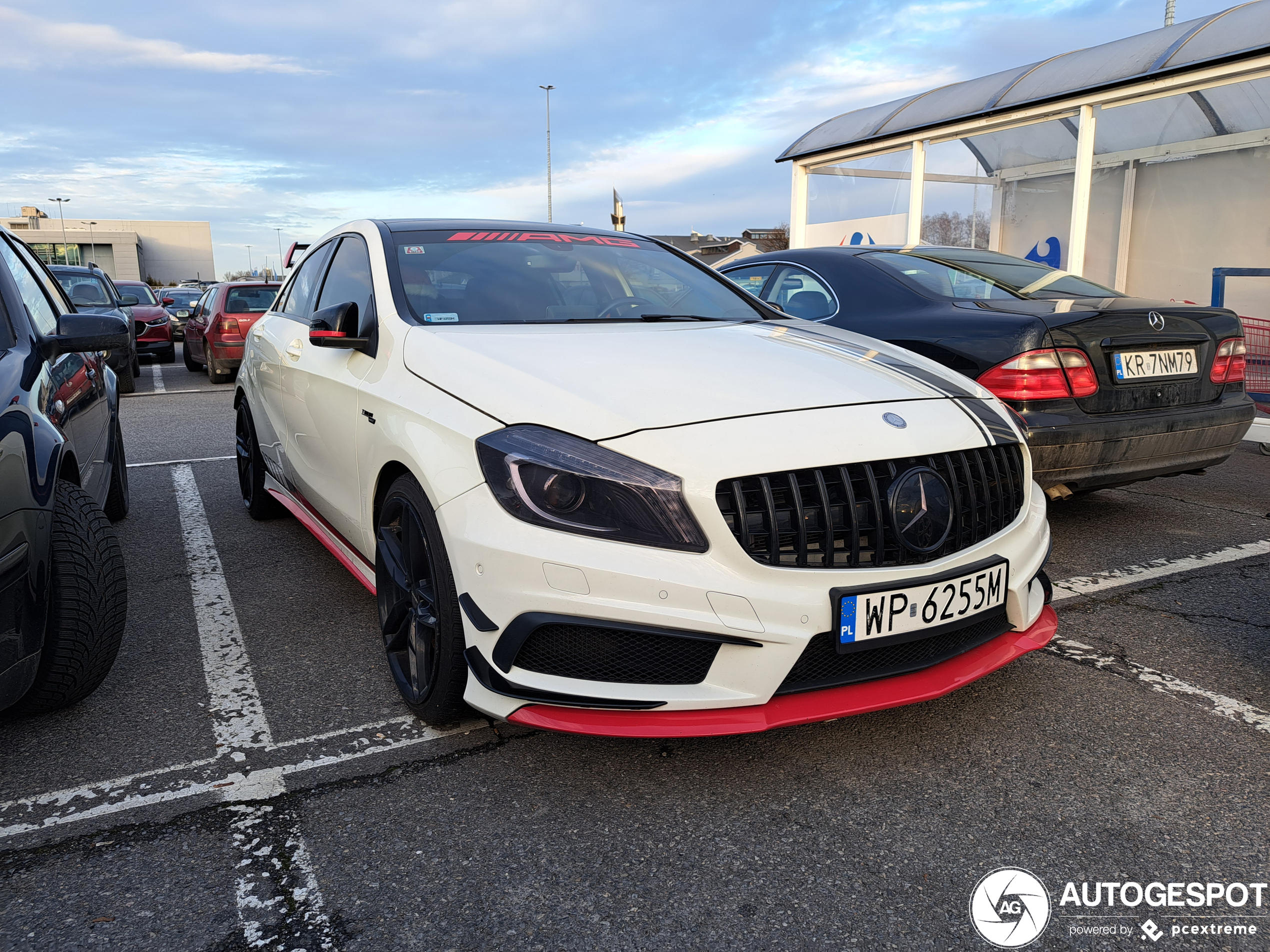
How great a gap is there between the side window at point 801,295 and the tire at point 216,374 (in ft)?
33.3

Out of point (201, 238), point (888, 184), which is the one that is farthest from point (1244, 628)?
point (201, 238)

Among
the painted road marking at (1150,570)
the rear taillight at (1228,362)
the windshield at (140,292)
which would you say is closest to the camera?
the painted road marking at (1150,570)

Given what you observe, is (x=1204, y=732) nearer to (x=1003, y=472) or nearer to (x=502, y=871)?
(x=1003, y=472)

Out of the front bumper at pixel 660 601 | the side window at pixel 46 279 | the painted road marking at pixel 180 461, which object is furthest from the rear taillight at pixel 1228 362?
the painted road marking at pixel 180 461

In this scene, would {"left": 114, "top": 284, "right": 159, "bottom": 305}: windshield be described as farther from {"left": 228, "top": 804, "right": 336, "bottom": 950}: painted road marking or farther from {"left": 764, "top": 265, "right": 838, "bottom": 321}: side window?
{"left": 228, "top": 804, "right": 336, "bottom": 950}: painted road marking

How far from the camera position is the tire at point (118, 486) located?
489 cm

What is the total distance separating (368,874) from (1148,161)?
502 inches

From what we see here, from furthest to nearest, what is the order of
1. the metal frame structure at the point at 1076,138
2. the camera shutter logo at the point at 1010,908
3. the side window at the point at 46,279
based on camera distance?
the metal frame structure at the point at 1076,138
the side window at the point at 46,279
the camera shutter logo at the point at 1010,908

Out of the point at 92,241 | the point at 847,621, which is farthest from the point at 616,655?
the point at 92,241

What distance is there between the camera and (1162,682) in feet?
9.61

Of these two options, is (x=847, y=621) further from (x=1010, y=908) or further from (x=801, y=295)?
(x=801, y=295)

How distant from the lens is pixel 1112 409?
3.97 meters

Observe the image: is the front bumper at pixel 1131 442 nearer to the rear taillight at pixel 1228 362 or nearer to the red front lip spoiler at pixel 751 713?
the rear taillight at pixel 1228 362

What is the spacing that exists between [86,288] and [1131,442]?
40.9ft
